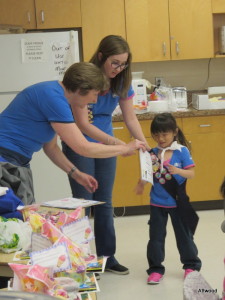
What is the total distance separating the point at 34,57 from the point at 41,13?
37.2 inches

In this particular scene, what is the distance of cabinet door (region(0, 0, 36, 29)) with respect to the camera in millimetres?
4801

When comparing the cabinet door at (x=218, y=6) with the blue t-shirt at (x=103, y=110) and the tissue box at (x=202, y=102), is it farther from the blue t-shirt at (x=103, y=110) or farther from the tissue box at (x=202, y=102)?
the blue t-shirt at (x=103, y=110)

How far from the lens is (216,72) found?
209 inches

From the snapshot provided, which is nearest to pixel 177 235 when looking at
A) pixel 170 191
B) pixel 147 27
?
pixel 170 191

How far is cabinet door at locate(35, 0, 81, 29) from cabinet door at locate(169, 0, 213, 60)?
853 millimetres

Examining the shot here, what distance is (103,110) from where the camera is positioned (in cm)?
306

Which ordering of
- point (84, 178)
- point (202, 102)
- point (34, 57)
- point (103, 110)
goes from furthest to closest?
point (202, 102), point (34, 57), point (103, 110), point (84, 178)

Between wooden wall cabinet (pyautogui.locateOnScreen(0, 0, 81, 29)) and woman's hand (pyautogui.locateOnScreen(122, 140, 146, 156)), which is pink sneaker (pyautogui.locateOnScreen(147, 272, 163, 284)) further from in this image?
wooden wall cabinet (pyautogui.locateOnScreen(0, 0, 81, 29))

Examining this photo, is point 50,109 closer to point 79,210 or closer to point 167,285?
point 79,210

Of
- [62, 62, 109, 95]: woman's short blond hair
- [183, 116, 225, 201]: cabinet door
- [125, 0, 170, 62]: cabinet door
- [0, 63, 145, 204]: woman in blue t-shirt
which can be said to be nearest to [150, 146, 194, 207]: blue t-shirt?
[0, 63, 145, 204]: woman in blue t-shirt

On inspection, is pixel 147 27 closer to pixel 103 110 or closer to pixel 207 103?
pixel 207 103

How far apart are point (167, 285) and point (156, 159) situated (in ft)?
2.45

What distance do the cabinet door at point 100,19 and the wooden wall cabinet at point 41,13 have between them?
75mm

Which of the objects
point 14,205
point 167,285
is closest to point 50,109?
point 14,205
